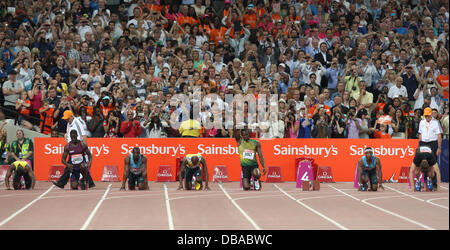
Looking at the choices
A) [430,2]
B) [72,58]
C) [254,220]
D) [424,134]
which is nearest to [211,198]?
[254,220]

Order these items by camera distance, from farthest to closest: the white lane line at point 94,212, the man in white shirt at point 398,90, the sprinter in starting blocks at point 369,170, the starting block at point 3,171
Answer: the man in white shirt at point 398,90
the starting block at point 3,171
the sprinter in starting blocks at point 369,170
the white lane line at point 94,212

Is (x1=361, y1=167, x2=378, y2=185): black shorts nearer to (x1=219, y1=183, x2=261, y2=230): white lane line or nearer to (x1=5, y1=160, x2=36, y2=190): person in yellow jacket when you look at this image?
(x1=219, y1=183, x2=261, y2=230): white lane line

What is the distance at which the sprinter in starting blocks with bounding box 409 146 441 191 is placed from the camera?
18.6 m

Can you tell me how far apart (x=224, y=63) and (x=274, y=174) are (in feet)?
16.7

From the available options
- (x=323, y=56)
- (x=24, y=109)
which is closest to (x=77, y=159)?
(x=24, y=109)

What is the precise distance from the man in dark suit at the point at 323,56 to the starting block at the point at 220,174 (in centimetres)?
563

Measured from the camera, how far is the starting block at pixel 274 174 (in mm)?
21047

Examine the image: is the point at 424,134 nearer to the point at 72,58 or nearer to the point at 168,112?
the point at 168,112

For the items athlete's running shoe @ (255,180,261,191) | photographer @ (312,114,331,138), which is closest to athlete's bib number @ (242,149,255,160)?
athlete's running shoe @ (255,180,261,191)

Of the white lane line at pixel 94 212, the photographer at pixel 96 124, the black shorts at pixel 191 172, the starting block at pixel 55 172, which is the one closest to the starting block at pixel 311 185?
the black shorts at pixel 191 172

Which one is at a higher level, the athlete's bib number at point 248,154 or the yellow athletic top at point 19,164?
the athlete's bib number at point 248,154

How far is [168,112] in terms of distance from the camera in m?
21.6

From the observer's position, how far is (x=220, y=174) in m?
21.1

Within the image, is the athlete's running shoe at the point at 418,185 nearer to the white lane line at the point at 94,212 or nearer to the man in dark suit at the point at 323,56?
the man in dark suit at the point at 323,56
